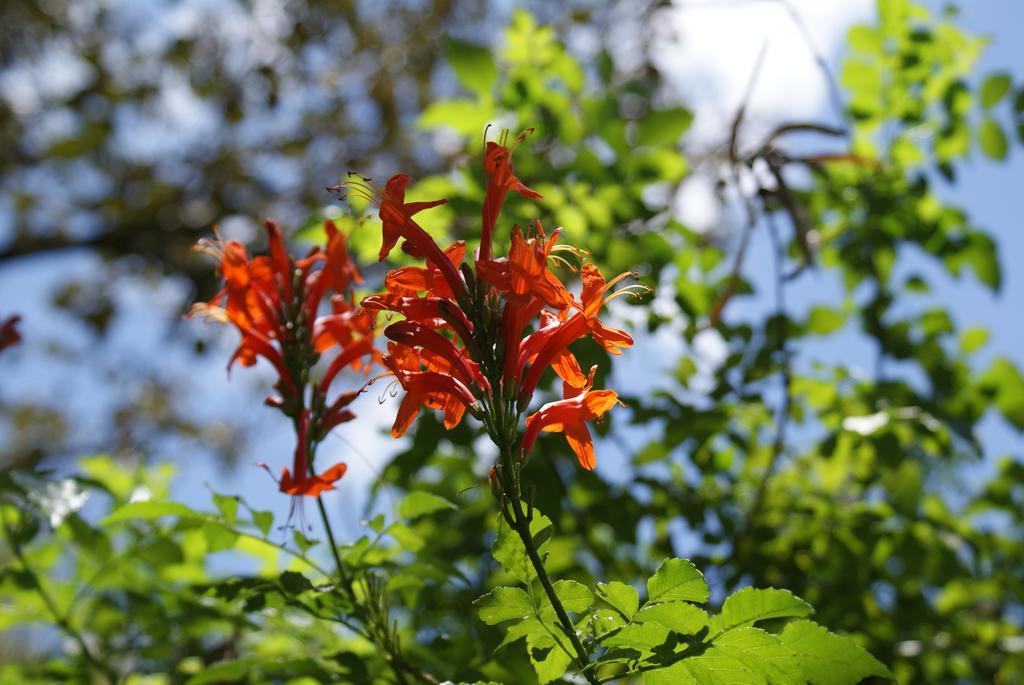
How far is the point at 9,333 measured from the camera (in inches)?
92.6

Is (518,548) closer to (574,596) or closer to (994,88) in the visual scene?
(574,596)

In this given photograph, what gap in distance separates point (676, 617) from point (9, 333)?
2.01m

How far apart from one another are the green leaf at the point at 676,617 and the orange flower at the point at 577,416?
0.87ft

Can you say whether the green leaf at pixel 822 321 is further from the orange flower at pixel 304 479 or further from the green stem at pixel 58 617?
the green stem at pixel 58 617

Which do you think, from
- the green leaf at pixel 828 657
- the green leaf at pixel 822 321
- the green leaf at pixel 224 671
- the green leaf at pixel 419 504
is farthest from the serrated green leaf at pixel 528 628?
the green leaf at pixel 822 321

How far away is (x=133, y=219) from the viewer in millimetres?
8742

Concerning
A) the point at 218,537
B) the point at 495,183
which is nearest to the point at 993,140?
the point at 495,183

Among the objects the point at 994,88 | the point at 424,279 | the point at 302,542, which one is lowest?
the point at 302,542

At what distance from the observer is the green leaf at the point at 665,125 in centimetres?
250

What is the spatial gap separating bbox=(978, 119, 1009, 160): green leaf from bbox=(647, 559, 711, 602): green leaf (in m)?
2.54

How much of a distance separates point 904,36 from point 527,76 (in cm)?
141

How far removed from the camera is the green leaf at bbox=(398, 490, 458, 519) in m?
1.60

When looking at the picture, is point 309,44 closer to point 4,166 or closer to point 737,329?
point 4,166

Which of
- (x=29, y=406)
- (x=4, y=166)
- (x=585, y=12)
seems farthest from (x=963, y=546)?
(x=29, y=406)
